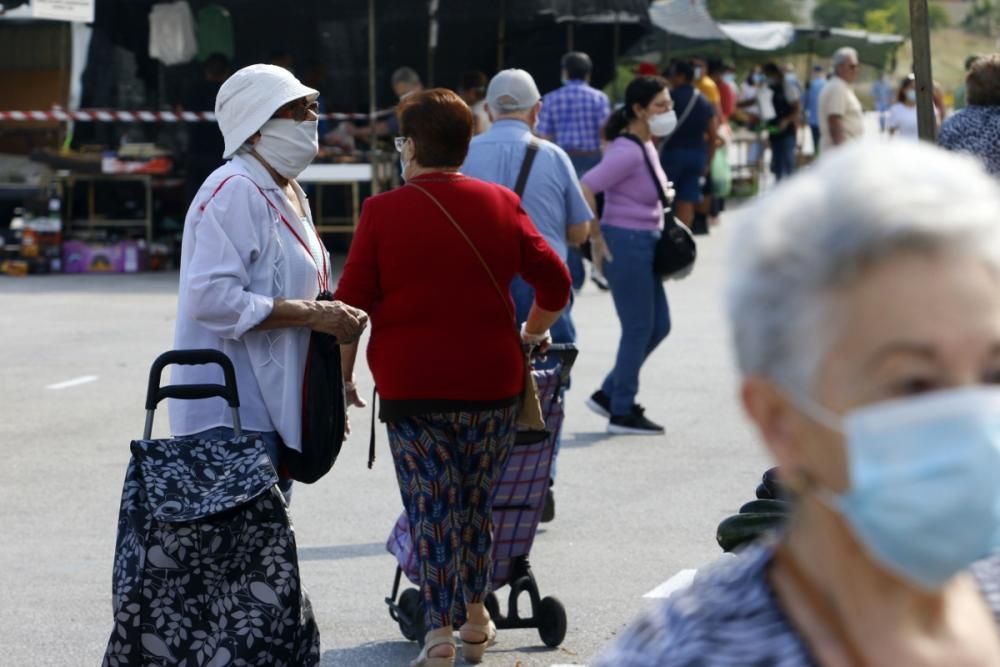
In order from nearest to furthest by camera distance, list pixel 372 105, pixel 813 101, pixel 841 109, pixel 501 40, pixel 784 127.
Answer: pixel 841 109 < pixel 372 105 < pixel 501 40 < pixel 784 127 < pixel 813 101

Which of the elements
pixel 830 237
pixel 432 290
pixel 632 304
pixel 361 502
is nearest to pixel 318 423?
pixel 432 290

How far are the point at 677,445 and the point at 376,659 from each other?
401 centimetres

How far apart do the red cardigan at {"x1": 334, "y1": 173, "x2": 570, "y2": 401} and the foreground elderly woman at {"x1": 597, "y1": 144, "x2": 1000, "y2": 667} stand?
3589 millimetres

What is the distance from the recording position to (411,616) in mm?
6051

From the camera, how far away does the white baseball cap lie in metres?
7.79

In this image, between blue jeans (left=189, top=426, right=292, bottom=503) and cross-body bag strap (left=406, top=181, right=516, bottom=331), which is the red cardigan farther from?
blue jeans (left=189, top=426, right=292, bottom=503)

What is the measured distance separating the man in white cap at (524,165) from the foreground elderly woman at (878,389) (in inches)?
232

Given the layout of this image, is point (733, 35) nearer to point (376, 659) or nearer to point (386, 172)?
point (386, 172)

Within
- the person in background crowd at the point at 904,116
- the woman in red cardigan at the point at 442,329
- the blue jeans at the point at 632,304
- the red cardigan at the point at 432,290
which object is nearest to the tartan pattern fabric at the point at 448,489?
the woman in red cardigan at the point at 442,329

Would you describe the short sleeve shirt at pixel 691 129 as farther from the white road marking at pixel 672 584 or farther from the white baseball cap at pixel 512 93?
the white road marking at pixel 672 584

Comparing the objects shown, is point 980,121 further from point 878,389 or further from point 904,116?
point 904,116

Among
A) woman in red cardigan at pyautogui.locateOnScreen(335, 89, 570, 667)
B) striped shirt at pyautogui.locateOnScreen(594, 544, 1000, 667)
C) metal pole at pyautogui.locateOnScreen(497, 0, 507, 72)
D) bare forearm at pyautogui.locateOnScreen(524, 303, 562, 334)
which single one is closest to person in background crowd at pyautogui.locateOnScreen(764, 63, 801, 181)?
metal pole at pyautogui.locateOnScreen(497, 0, 507, 72)

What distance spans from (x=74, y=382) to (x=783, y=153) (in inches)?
609

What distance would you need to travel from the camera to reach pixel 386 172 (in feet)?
64.4
